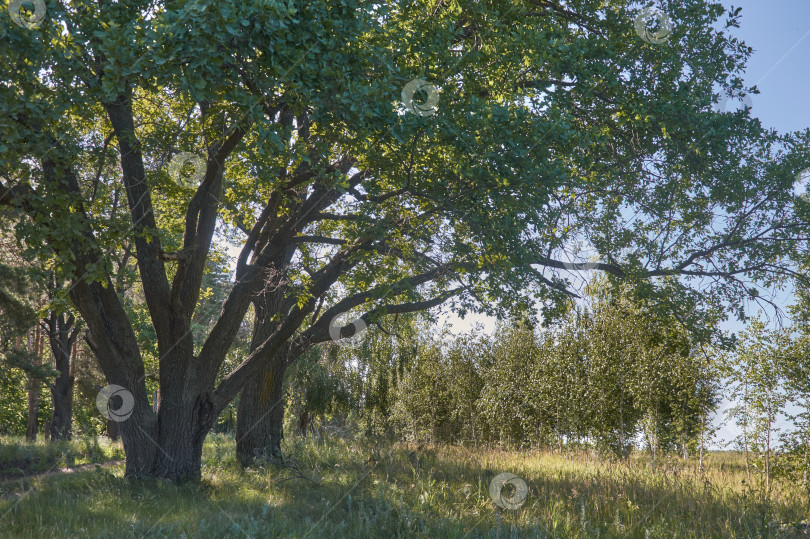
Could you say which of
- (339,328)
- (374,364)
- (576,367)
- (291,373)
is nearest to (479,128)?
(339,328)

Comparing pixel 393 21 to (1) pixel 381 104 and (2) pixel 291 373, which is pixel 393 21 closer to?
(1) pixel 381 104

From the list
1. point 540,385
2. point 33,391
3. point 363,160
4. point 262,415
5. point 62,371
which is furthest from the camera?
point 33,391

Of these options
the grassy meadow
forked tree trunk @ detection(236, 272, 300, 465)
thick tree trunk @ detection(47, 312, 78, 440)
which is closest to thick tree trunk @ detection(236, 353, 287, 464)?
forked tree trunk @ detection(236, 272, 300, 465)

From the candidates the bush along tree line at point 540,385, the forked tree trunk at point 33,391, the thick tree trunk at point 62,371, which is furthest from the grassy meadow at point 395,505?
the thick tree trunk at point 62,371

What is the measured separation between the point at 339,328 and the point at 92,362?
1977cm

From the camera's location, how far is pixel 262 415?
14203 mm

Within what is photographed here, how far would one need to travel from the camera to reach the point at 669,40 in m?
10.6

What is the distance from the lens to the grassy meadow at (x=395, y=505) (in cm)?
700

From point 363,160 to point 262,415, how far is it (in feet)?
24.1

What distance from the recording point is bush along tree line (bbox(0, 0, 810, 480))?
7098 millimetres

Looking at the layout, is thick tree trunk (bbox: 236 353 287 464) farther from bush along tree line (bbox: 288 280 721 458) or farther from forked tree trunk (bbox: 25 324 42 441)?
forked tree trunk (bbox: 25 324 42 441)

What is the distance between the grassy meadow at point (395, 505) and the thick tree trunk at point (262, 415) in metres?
1.30

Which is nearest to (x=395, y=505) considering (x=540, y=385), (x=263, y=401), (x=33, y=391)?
(x=263, y=401)

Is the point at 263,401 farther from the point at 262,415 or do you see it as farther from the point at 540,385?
the point at 540,385
